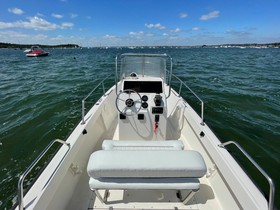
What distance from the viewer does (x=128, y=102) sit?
3.84 m

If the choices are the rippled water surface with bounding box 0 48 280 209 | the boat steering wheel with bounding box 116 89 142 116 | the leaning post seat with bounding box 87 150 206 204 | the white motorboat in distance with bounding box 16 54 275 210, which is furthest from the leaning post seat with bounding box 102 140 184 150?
the rippled water surface with bounding box 0 48 280 209

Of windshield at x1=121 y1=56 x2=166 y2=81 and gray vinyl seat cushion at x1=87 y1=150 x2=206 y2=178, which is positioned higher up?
windshield at x1=121 y1=56 x2=166 y2=81

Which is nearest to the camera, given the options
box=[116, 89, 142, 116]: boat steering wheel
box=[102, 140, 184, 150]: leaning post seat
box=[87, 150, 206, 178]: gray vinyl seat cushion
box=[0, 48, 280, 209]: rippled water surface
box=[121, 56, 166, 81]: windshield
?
box=[87, 150, 206, 178]: gray vinyl seat cushion

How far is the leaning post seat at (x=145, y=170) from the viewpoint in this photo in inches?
82.4

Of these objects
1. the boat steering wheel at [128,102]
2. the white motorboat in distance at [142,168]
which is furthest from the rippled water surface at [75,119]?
the boat steering wheel at [128,102]

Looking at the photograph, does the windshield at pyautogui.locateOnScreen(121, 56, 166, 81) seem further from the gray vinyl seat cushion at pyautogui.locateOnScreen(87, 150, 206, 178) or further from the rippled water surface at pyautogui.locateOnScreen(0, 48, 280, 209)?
the gray vinyl seat cushion at pyautogui.locateOnScreen(87, 150, 206, 178)

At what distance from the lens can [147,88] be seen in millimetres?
4230

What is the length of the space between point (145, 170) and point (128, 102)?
1900 mm

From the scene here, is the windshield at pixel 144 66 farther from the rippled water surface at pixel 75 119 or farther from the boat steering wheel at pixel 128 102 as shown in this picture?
the rippled water surface at pixel 75 119

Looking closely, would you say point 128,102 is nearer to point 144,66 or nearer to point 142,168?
point 144,66

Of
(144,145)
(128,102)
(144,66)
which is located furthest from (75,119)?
(144,145)

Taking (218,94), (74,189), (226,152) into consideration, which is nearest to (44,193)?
(74,189)

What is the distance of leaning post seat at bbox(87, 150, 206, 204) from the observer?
6.86 ft

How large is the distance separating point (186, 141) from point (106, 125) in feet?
6.09
